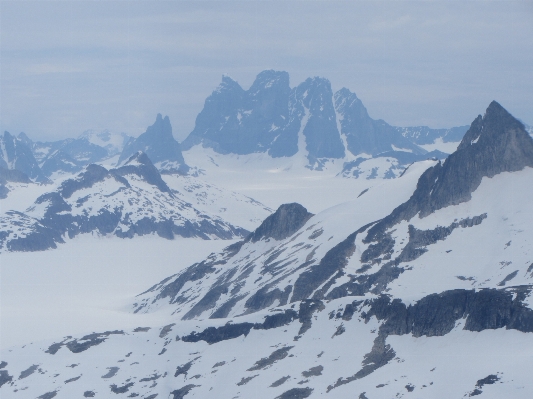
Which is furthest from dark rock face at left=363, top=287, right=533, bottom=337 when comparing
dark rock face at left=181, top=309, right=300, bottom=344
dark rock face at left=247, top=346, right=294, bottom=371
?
dark rock face at left=181, top=309, right=300, bottom=344

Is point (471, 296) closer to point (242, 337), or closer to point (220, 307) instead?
point (242, 337)

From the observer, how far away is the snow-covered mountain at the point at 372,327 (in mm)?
101875

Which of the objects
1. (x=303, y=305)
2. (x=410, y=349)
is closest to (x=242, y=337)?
(x=303, y=305)

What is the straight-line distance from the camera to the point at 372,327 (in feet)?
387

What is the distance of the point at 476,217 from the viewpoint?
182m

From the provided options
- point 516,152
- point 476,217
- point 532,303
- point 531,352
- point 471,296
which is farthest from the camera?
point 516,152

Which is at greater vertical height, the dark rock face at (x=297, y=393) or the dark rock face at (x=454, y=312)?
the dark rock face at (x=454, y=312)

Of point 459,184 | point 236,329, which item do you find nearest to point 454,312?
point 236,329

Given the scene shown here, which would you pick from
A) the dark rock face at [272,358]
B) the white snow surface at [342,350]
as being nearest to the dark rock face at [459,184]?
the white snow surface at [342,350]

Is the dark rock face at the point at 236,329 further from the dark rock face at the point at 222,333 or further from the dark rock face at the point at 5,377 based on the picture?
the dark rock face at the point at 5,377

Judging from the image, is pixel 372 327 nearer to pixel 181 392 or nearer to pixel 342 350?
pixel 342 350

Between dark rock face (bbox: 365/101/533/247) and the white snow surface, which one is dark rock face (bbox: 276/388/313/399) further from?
dark rock face (bbox: 365/101/533/247)

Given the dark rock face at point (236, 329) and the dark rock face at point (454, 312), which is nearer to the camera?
the dark rock face at point (454, 312)

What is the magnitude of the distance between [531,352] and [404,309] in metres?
25.4
